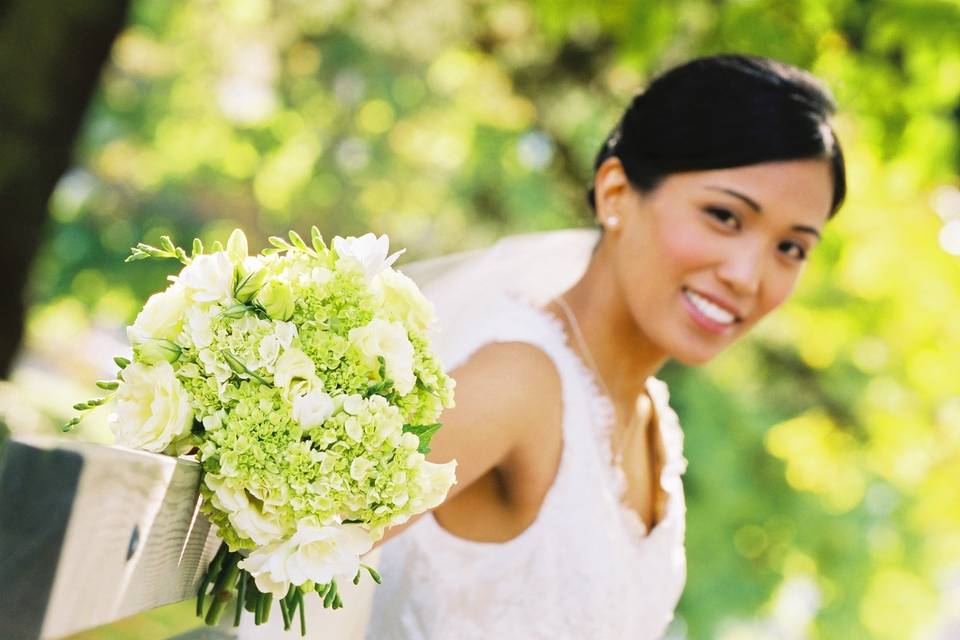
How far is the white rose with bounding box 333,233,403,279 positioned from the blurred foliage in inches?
203

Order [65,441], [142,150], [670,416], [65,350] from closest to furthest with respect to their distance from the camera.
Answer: [65,441], [670,416], [142,150], [65,350]

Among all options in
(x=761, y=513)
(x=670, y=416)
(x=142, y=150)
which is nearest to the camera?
(x=670, y=416)

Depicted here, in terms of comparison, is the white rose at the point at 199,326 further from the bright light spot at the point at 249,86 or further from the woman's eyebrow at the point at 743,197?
the bright light spot at the point at 249,86

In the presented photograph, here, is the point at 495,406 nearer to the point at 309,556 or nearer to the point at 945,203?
the point at 309,556

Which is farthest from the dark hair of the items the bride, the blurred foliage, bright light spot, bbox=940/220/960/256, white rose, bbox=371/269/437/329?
bright light spot, bbox=940/220/960/256

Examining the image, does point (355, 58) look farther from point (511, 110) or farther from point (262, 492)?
point (262, 492)

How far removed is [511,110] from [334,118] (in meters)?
1.49

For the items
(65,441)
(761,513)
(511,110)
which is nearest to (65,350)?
(511,110)

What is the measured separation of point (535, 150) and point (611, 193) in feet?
22.5

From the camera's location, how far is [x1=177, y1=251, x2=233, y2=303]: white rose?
163 cm

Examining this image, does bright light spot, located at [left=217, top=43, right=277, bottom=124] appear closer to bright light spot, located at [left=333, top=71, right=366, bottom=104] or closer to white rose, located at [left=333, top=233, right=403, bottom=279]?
bright light spot, located at [left=333, top=71, right=366, bottom=104]

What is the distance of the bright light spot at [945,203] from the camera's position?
25.5ft

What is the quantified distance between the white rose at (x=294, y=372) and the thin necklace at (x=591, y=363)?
4.26 feet

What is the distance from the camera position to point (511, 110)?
1027 centimetres
